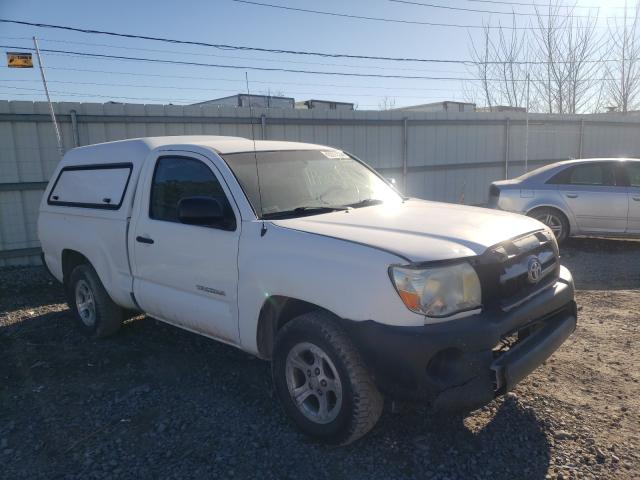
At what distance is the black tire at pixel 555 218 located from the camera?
8.44 m

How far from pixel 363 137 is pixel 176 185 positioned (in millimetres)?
8065

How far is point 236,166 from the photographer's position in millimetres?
3703

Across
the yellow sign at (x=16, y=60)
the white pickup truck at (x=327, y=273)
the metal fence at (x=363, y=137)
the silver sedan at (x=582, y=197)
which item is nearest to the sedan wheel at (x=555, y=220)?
the silver sedan at (x=582, y=197)

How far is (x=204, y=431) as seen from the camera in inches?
130

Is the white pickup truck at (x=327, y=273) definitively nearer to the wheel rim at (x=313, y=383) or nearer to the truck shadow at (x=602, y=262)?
the wheel rim at (x=313, y=383)

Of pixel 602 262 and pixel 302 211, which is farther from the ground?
pixel 302 211

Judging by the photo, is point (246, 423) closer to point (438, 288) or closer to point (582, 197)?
point (438, 288)

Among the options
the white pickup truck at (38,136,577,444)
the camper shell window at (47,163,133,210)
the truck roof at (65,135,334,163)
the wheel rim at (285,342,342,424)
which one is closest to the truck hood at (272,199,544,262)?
the white pickup truck at (38,136,577,444)

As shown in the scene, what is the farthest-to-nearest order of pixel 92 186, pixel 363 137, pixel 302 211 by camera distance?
pixel 363 137 < pixel 92 186 < pixel 302 211

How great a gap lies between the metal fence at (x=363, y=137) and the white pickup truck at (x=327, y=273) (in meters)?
1.79

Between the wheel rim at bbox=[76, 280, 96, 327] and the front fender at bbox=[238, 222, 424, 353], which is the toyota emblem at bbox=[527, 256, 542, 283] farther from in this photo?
the wheel rim at bbox=[76, 280, 96, 327]

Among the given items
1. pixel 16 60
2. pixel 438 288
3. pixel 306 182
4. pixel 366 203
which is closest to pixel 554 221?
pixel 366 203

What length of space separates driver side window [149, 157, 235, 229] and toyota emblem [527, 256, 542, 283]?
2.07m

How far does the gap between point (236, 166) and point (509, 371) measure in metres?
2.27
